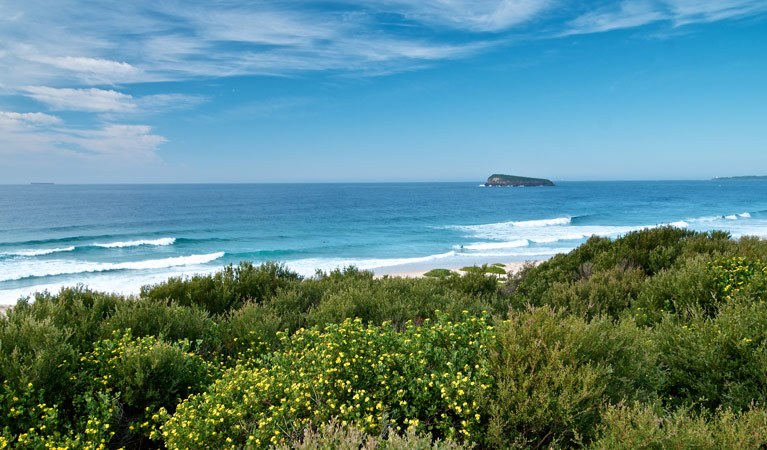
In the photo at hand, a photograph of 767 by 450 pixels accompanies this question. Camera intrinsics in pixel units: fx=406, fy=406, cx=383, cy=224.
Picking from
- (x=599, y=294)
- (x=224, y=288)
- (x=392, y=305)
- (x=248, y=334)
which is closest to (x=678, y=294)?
(x=599, y=294)

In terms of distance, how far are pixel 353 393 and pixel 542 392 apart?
176 cm

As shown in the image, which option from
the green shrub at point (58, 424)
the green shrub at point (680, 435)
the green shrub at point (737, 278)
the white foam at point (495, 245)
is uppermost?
the green shrub at point (737, 278)

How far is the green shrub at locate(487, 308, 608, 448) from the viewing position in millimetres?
3492

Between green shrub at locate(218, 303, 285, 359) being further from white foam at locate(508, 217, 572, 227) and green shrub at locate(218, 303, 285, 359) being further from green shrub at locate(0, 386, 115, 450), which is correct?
white foam at locate(508, 217, 572, 227)

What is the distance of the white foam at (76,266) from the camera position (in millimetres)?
25766

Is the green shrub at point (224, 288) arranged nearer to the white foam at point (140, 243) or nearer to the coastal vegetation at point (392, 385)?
the coastal vegetation at point (392, 385)

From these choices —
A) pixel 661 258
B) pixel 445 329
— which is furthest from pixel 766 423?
pixel 661 258

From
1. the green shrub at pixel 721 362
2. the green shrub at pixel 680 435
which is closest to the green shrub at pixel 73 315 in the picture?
the green shrub at pixel 680 435

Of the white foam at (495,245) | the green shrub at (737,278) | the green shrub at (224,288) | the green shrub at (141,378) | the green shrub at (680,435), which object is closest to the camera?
the green shrub at (680,435)

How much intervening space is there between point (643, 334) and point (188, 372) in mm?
5773

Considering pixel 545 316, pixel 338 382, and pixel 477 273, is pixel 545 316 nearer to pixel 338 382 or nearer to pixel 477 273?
pixel 338 382

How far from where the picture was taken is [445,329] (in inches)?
181

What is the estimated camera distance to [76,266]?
28078 millimetres

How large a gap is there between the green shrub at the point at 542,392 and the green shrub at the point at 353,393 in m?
0.19
